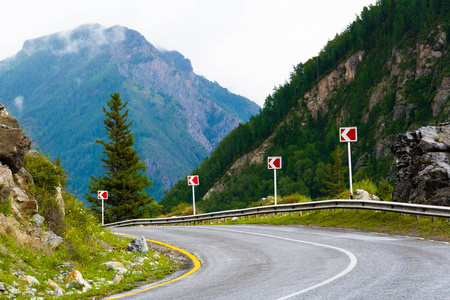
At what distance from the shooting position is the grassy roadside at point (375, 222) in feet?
48.7

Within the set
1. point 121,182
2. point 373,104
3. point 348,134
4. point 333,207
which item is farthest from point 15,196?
point 373,104

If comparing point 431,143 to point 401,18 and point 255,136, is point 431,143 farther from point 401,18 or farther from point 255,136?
point 255,136

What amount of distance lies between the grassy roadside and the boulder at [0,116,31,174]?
37.1ft

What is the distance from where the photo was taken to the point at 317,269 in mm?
9406

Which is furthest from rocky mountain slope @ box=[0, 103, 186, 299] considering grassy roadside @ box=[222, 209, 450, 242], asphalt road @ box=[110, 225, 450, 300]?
grassy roadside @ box=[222, 209, 450, 242]

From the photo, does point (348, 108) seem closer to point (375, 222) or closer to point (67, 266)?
point (375, 222)

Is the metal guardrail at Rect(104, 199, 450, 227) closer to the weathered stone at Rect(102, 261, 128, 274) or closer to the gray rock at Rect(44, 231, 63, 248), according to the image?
the weathered stone at Rect(102, 261, 128, 274)

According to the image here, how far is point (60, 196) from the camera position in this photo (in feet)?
42.6

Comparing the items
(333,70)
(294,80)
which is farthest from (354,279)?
(294,80)

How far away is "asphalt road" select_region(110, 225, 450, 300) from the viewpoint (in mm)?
7168

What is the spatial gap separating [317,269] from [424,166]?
9.90m

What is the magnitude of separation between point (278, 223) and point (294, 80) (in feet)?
533

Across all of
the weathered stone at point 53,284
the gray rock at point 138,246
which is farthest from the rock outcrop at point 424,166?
the weathered stone at point 53,284

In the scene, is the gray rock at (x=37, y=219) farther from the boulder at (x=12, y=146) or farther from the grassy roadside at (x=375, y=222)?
the grassy roadside at (x=375, y=222)
